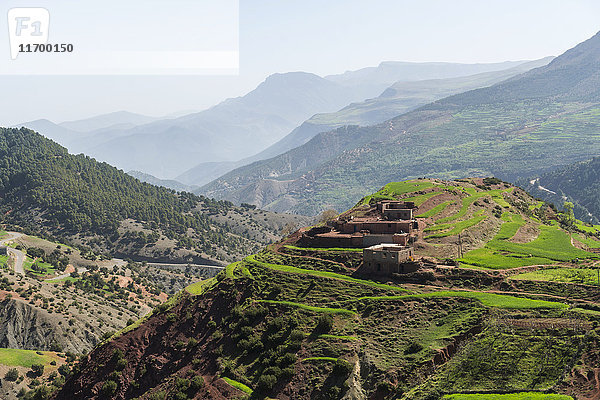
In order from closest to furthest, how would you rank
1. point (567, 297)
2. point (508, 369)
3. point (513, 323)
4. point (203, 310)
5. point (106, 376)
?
1. point (508, 369)
2. point (513, 323)
3. point (567, 297)
4. point (106, 376)
5. point (203, 310)

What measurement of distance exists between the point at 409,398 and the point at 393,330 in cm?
1067

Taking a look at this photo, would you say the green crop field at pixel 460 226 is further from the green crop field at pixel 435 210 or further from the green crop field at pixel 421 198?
the green crop field at pixel 421 198

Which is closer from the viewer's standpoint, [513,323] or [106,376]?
[513,323]

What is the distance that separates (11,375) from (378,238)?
67.3m

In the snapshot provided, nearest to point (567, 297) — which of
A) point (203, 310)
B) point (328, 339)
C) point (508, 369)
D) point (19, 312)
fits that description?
point (508, 369)

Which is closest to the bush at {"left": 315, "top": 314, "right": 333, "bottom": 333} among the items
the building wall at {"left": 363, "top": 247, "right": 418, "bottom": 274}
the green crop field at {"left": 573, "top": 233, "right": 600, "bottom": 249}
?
the building wall at {"left": 363, "top": 247, "right": 418, "bottom": 274}

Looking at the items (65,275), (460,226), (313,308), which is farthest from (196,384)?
(65,275)

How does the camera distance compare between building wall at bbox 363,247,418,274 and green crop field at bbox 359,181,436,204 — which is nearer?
building wall at bbox 363,247,418,274

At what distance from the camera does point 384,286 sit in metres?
63.0

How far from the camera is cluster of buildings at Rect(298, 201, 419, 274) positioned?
216ft

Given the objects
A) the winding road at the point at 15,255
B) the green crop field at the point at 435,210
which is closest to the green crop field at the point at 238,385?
the green crop field at the point at 435,210

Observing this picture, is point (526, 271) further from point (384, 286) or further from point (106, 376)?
point (106, 376)

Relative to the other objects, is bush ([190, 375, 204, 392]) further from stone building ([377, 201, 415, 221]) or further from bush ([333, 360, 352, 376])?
stone building ([377, 201, 415, 221])

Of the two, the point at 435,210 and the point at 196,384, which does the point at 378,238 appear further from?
the point at 196,384
